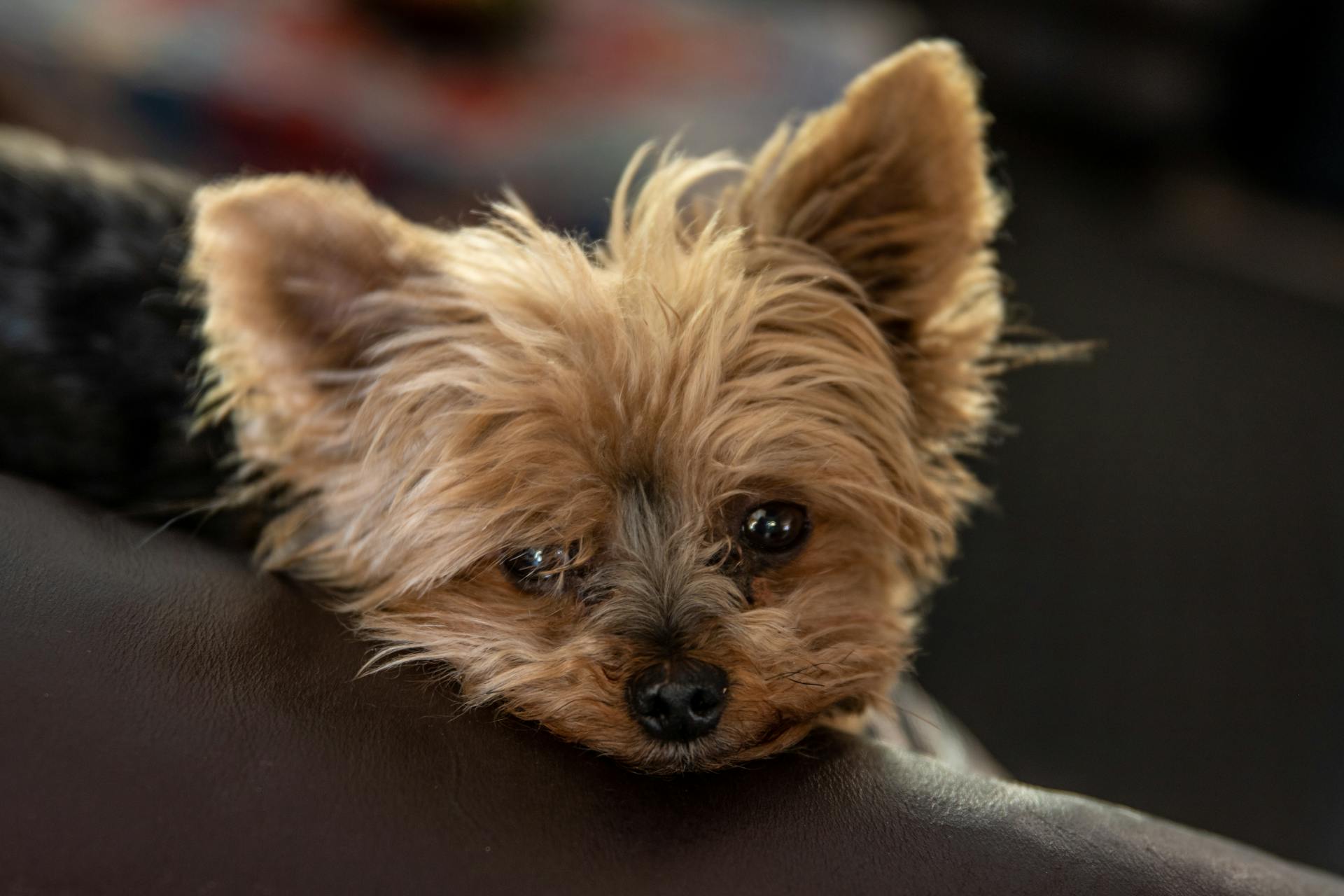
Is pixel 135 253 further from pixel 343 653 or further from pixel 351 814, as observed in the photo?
pixel 351 814

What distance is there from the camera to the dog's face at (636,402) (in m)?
1.55

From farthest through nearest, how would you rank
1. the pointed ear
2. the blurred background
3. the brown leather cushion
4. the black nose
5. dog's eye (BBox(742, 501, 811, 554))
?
Answer: the blurred background → dog's eye (BBox(742, 501, 811, 554)) → the pointed ear → the black nose → the brown leather cushion

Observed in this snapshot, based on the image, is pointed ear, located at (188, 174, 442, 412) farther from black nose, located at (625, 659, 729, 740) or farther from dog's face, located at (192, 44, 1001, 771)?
black nose, located at (625, 659, 729, 740)

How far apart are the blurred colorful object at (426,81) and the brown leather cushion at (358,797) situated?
312 cm

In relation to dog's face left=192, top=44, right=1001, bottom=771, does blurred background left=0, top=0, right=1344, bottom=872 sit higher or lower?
lower

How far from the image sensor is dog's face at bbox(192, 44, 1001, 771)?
1.55 metres

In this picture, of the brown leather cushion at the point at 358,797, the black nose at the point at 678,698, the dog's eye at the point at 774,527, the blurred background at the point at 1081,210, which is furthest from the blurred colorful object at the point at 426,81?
the brown leather cushion at the point at 358,797

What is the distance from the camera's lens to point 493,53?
5.30 meters

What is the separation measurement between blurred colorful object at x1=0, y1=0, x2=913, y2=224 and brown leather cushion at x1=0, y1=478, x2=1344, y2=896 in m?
3.12

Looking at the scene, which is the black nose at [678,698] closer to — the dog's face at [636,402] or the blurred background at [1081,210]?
the dog's face at [636,402]

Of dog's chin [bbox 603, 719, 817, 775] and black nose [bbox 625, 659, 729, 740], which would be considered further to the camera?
black nose [bbox 625, 659, 729, 740]

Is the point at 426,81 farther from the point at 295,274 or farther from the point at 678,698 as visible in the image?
the point at 678,698

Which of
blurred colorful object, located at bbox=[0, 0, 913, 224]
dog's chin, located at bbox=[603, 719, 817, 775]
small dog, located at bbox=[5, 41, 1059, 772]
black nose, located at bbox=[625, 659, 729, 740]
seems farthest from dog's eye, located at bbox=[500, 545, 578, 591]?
blurred colorful object, located at bbox=[0, 0, 913, 224]

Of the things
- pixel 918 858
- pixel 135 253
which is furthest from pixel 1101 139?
pixel 918 858
